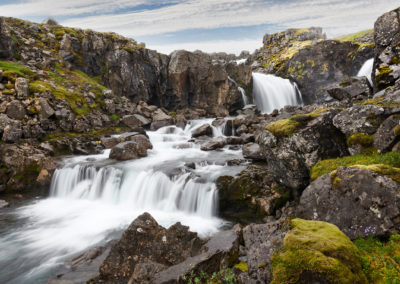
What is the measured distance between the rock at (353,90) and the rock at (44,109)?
96.5 feet

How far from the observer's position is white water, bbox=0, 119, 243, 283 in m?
12.3

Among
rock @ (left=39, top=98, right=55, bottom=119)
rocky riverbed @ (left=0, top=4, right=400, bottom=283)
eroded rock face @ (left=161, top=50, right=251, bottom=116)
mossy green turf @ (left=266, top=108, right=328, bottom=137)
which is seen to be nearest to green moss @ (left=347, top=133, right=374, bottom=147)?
rocky riverbed @ (left=0, top=4, right=400, bottom=283)

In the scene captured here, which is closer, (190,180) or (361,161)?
(361,161)

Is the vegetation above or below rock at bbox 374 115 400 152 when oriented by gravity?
below

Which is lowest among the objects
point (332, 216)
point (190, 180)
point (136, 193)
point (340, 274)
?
point (136, 193)

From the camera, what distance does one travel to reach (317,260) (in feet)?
14.6

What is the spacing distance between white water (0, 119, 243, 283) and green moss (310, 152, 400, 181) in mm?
6388

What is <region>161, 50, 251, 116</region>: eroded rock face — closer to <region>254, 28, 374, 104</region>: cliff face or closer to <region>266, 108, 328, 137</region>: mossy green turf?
<region>254, 28, 374, 104</region>: cliff face

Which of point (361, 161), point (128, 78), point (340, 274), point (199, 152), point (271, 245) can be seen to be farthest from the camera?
point (128, 78)

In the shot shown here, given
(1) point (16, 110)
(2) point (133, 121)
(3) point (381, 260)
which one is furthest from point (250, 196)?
(2) point (133, 121)

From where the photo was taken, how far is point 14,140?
70.2 feet

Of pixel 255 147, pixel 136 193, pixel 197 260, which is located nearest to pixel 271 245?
pixel 197 260

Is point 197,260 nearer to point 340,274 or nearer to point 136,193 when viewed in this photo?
point 340,274

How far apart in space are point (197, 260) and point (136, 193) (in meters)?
11.6
